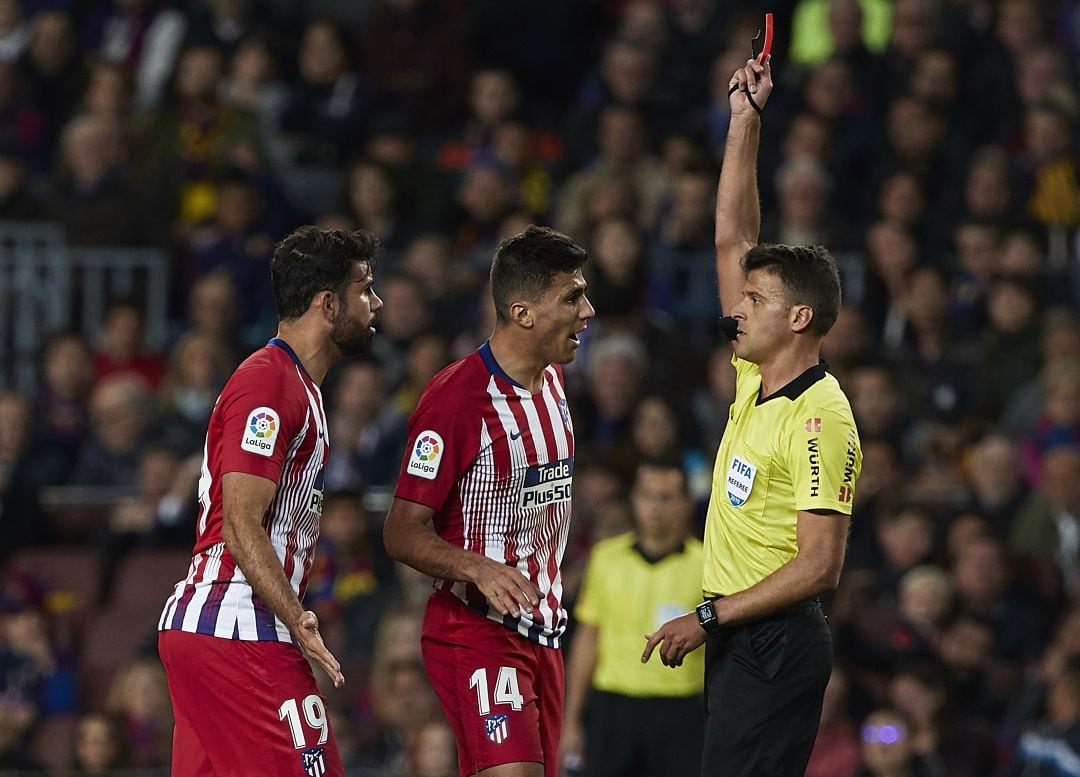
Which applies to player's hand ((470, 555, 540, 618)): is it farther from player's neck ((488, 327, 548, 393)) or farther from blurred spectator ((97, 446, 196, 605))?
blurred spectator ((97, 446, 196, 605))

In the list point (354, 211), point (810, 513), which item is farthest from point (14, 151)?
point (810, 513)

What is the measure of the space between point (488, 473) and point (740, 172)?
125 centimetres

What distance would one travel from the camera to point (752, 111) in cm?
649

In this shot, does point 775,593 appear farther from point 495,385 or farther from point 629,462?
point 629,462

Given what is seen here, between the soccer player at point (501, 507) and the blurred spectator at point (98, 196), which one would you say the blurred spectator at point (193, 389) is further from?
the soccer player at point (501, 507)

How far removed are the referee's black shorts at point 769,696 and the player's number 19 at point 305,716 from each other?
1143 millimetres

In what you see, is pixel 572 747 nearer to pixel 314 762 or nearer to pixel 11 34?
pixel 314 762

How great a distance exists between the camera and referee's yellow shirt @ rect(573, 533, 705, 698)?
9.18 metres

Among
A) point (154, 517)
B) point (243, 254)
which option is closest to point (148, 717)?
point (154, 517)

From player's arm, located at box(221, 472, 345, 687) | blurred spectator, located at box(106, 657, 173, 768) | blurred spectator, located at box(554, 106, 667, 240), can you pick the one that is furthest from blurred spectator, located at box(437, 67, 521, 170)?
player's arm, located at box(221, 472, 345, 687)

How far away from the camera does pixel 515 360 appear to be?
653cm

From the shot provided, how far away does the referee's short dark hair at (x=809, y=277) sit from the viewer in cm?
604

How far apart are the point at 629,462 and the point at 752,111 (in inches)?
190

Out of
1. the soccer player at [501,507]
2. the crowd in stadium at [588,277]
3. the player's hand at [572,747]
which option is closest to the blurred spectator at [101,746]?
the crowd in stadium at [588,277]
